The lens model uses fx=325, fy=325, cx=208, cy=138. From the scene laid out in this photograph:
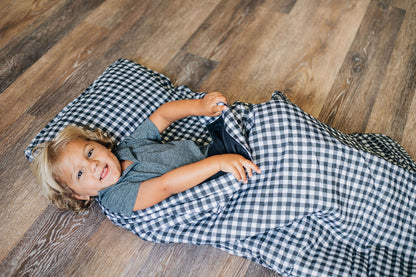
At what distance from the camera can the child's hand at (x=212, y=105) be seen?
44.3 inches

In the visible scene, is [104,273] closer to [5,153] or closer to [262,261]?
[262,261]

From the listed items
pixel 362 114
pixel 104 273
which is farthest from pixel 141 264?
pixel 362 114

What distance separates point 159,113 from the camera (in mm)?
1197

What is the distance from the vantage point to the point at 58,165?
39.5 inches

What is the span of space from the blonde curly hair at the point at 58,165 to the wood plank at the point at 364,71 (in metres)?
0.97

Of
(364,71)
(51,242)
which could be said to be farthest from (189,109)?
(364,71)

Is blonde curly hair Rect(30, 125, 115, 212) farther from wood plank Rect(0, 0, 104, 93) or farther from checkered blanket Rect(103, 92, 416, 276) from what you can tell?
wood plank Rect(0, 0, 104, 93)

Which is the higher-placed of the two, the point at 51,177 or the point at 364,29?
the point at 364,29

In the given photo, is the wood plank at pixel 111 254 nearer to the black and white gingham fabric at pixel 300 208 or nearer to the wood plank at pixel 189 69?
the black and white gingham fabric at pixel 300 208

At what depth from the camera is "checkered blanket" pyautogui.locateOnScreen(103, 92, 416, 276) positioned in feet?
3.24

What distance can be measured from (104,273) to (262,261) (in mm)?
524

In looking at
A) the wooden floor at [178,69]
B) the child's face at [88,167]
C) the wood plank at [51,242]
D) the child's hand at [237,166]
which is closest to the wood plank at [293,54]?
the wooden floor at [178,69]

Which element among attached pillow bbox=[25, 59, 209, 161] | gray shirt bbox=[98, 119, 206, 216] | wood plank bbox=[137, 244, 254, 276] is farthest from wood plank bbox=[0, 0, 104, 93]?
wood plank bbox=[137, 244, 254, 276]

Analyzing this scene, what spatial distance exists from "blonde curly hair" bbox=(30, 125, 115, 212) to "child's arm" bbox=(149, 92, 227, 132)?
0.20 metres
